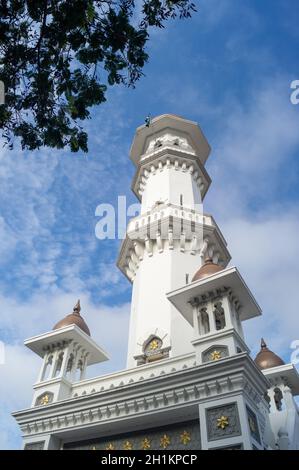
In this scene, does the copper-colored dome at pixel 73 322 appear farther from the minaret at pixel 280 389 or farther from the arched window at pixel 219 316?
the minaret at pixel 280 389

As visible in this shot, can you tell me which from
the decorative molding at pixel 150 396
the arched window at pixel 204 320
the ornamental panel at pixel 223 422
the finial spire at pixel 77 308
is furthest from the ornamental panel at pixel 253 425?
the finial spire at pixel 77 308

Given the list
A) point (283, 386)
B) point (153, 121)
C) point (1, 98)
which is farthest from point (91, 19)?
point (153, 121)

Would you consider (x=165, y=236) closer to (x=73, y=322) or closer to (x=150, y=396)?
(x=73, y=322)

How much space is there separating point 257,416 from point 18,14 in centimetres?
1032

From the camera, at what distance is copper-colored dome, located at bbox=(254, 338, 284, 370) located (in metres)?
16.7

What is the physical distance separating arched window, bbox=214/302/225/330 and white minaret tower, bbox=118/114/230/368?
2197 mm

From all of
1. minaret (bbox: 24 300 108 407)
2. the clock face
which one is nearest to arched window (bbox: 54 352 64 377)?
minaret (bbox: 24 300 108 407)

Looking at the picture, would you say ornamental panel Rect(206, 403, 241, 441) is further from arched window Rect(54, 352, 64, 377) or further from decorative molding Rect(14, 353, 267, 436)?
arched window Rect(54, 352, 64, 377)

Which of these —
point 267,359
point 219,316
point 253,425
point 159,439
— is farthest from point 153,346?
point 253,425

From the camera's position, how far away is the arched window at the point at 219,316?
1252cm

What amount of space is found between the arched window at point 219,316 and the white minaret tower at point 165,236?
220 cm

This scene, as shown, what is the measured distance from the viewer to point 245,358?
10375 mm

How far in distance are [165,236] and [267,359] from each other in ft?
21.9
